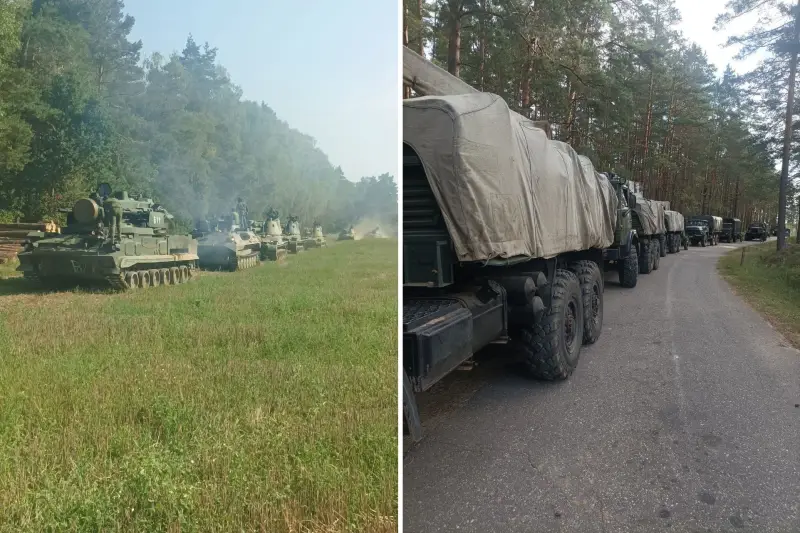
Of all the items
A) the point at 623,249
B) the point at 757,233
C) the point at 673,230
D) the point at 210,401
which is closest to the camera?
the point at 210,401

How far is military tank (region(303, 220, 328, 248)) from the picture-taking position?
6.50 feet

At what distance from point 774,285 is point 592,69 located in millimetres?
7024

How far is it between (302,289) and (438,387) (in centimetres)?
278

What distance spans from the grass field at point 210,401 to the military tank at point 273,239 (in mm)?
45

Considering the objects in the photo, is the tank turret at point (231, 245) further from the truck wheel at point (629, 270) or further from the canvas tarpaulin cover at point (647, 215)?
the canvas tarpaulin cover at point (647, 215)

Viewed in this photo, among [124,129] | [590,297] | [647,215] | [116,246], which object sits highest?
[124,129]

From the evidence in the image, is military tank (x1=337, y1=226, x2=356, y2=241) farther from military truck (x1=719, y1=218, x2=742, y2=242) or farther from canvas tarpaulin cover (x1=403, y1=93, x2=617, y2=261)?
military truck (x1=719, y1=218, x2=742, y2=242)

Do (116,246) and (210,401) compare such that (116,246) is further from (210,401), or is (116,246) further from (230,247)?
(210,401)

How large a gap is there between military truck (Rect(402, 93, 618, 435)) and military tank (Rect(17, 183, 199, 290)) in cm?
91

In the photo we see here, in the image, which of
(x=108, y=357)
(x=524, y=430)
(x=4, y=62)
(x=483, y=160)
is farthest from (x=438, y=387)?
(x=4, y=62)

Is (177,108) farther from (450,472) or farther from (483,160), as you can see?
(450,472)

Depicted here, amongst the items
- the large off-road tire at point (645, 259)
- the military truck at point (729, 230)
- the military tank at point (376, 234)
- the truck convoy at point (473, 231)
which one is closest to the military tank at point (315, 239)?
the military tank at point (376, 234)

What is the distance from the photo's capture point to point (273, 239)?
2047mm

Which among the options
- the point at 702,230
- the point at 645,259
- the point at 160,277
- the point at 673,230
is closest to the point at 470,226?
the point at 160,277
